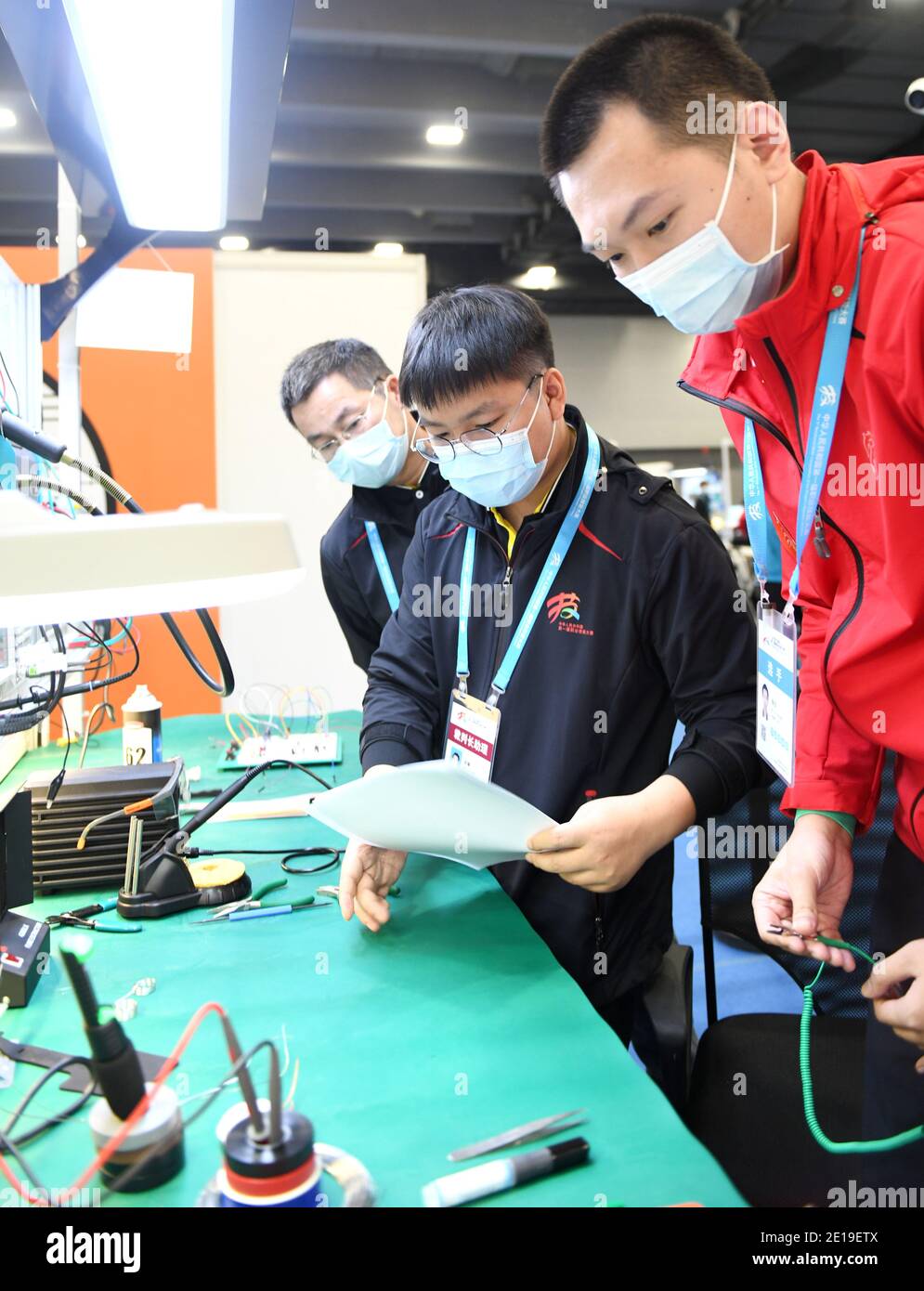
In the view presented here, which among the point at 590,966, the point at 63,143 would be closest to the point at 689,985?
the point at 590,966

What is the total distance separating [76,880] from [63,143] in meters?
1.42

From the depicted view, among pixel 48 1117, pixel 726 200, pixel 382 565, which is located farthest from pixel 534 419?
pixel 48 1117

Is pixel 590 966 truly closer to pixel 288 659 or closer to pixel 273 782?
pixel 273 782

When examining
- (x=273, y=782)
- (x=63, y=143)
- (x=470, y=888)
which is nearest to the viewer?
(x=470, y=888)

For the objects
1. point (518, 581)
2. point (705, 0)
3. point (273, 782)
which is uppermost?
point (705, 0)

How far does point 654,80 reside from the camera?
971 millimetres

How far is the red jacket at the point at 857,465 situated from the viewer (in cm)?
→ 91

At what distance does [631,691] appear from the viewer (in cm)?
141

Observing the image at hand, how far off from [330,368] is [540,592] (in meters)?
0.92

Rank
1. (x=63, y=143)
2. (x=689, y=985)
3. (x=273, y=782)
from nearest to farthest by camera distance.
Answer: (x=689, y=985), (x=63, y=143), (x=273, y=782)

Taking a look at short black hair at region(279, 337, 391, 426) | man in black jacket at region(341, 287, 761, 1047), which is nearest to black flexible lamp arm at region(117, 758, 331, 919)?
man in black jacket at region(341, 287, 761, 1047)

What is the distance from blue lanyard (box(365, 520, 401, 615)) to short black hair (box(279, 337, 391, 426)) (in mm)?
320

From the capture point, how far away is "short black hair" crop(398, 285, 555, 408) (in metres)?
1.39

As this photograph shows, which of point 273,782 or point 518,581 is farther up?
point 518,581
